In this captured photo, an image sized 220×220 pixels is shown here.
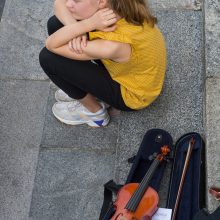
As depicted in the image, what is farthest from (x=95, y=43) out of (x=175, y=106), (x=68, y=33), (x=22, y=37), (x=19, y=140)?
(x=22, y=37)

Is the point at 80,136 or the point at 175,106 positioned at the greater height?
the point at 175,106

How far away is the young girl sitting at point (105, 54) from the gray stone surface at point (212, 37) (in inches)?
14.0

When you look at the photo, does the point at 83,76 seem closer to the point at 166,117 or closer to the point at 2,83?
the point at 166,117

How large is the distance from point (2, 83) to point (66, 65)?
3.24ft

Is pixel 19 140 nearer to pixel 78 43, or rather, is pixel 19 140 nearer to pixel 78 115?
pixel 78 115

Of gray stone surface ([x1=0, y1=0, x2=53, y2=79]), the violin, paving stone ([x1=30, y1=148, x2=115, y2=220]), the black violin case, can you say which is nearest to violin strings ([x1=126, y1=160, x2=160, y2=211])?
the violin

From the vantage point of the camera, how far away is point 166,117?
8.18 feet

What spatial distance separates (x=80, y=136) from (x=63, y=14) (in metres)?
0.80

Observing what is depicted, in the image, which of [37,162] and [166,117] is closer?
[166,117]

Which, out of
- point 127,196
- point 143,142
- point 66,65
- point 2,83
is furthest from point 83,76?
point 2,83

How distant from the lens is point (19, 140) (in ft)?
9.17

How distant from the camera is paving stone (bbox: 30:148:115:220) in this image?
2457mm

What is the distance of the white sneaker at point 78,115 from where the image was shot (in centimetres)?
265

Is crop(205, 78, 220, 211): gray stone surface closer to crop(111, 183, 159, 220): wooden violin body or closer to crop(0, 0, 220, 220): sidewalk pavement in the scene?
crop(0, 0, 220, 220): sidewalk pavement
